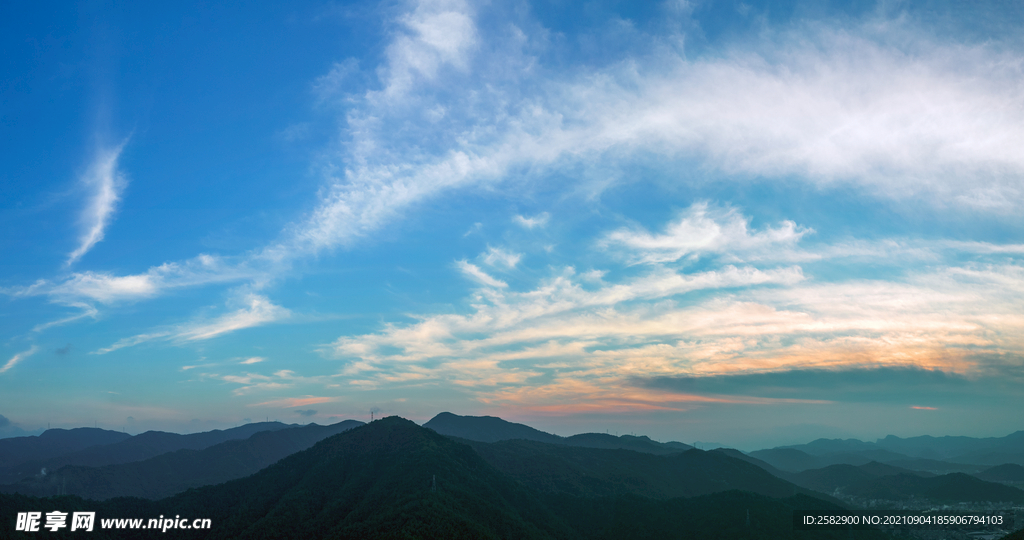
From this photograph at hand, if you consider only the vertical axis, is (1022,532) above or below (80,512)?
above

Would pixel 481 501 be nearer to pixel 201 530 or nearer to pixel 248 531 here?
pixel 248 531

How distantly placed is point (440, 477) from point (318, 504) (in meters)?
44.8

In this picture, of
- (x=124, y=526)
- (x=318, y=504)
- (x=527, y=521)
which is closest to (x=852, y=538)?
(x=527, y=521)

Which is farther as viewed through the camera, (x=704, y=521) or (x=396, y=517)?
(x=704, y=521)

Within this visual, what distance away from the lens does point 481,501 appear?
18888 cm

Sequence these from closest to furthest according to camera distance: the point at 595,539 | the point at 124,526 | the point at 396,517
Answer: the point at 396,517 < the point at 124,526 < the point at 595,539

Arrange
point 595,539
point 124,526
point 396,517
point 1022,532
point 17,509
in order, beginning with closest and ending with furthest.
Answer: point 1022,532 → point 396,517 → point 17,509 → point 124,526 → point 595,539

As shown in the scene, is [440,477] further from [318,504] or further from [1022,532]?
[1022,532]

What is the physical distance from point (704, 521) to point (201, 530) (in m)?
185

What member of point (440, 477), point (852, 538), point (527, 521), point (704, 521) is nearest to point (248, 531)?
Result: point (440, 477)

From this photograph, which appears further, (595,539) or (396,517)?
(595,539)

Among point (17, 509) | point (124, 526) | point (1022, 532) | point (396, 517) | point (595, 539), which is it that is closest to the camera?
point (1022, 532)

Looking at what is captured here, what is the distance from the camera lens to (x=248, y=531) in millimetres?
174500

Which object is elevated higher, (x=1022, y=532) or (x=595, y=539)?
(x=1022, y=532)
